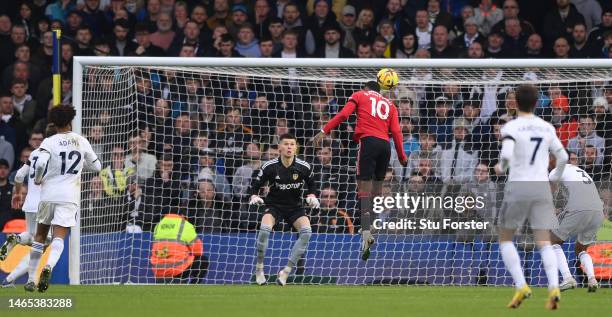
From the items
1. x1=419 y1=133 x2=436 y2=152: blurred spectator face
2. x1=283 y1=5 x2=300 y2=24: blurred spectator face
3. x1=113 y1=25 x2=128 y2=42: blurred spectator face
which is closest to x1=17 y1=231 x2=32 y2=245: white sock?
x1=419 y1=133 x2=436 y2=152: blurred spectator face

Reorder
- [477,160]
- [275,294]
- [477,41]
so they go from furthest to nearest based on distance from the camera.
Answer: [477,41], [477,160], [275,294]

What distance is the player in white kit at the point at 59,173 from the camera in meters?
13.1

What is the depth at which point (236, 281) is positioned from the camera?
1664cm

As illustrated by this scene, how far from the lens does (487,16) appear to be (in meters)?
20.1

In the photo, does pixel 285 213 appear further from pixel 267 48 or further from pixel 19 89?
pixel 19 89

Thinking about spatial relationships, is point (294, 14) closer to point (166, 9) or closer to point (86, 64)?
point (166, 9)

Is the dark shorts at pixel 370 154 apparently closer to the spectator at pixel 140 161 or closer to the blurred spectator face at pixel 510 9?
the spectator at pixel 140 161

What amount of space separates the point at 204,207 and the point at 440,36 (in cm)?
471

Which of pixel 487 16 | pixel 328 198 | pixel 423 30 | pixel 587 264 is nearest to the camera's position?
pixel 587 264

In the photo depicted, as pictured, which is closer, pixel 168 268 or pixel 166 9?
pixel 168 268

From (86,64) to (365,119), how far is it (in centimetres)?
369

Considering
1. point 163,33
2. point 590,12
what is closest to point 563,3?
point 590,12

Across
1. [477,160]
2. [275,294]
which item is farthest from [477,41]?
[275,294]

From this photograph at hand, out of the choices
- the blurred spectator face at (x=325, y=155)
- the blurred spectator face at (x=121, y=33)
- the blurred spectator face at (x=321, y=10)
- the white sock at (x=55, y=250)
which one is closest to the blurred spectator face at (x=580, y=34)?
the blurred spectator face at (x=321, y=10)
